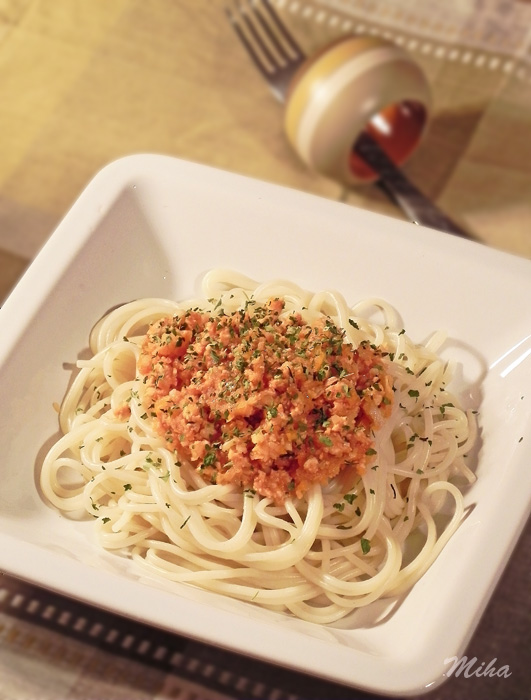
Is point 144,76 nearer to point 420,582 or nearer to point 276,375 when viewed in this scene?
point 276,375

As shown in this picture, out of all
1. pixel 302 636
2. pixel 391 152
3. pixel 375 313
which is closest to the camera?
pixel 302 636

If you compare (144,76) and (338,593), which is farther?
(144,76)

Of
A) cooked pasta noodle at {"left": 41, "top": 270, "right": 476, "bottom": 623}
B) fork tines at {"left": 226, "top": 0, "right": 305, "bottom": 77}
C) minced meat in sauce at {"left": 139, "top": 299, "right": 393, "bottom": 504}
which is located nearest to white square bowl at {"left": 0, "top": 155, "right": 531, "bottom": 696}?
cooked pasta noodle at {"left": 41, "top": 270, "right": 476, "bottom": 623}

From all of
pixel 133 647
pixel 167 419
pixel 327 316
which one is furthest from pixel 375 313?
pixel 133 647

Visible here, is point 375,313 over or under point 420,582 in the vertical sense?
over

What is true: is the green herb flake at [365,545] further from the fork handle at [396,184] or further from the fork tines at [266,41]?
the fork tines at [266,41]

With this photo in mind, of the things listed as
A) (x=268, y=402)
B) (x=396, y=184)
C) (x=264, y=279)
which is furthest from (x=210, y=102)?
(x=268, y=402)

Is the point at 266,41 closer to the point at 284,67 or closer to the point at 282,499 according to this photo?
the point at 284,67
